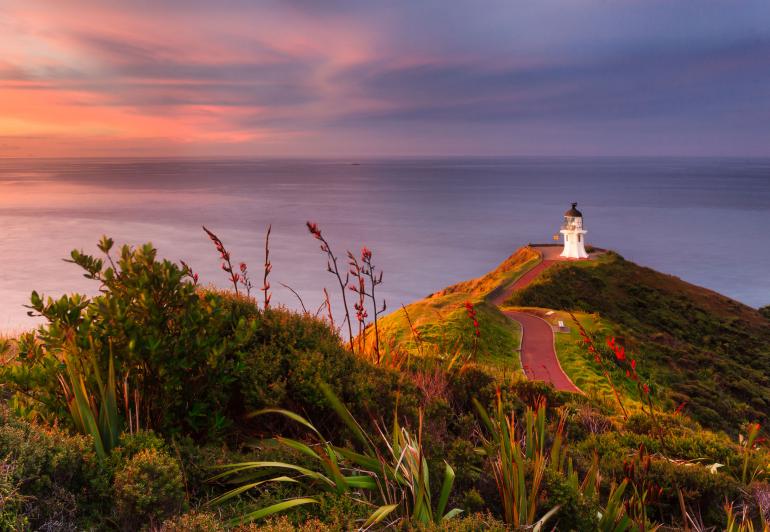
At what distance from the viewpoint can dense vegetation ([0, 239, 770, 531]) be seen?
9.12 ft

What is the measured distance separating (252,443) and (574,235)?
61964 mm

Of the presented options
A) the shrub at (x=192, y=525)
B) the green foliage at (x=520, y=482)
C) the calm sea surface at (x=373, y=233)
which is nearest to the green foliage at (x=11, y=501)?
the shrub at (x=192, y=525)

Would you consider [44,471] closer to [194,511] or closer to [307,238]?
[194,511]

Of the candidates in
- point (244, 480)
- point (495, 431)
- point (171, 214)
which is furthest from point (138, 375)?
point (171, 214)

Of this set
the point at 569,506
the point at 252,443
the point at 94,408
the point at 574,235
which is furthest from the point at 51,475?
the point at 574,235

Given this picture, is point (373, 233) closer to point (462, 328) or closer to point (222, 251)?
point (462, 328)

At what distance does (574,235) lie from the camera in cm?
6084

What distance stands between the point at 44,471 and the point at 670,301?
207ft

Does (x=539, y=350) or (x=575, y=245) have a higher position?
(x=575, y=245)

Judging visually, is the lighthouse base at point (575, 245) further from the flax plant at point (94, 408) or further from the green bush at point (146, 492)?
the green bush at point (146, 492)

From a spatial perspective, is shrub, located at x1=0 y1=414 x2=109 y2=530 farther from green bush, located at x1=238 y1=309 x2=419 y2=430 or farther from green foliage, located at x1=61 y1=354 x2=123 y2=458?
green bush, located at x1=238 y1=309 x2=419 y2=430

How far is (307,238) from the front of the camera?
4796 inches

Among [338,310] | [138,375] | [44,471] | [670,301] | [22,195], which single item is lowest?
[338,310]

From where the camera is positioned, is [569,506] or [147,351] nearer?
[569,506]
